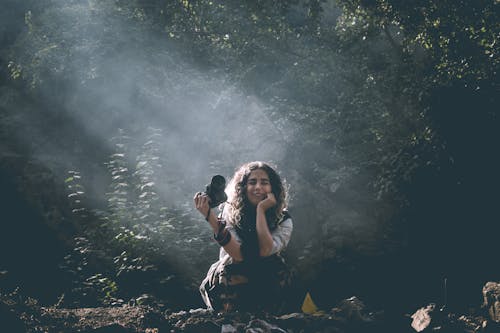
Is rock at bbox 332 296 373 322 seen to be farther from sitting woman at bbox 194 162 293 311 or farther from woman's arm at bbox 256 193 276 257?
woman's arm at bbox 256 193 276 257

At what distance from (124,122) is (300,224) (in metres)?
4.86

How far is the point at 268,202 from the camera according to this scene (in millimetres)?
3689

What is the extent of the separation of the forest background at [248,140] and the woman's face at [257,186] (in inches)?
79.3

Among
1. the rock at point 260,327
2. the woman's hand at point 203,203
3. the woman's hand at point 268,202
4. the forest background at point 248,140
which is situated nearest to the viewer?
the rock at point 260,327

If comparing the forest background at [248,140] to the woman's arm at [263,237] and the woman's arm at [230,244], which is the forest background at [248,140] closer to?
the woman's arm at [230,244]

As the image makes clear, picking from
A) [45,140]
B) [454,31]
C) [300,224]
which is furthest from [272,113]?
[45,140]

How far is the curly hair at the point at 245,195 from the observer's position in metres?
3.85

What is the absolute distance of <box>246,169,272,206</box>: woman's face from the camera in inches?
153

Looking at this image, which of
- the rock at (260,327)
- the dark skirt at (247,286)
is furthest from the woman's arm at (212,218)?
the rock at (260,327)

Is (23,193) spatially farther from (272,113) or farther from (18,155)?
(272,113)

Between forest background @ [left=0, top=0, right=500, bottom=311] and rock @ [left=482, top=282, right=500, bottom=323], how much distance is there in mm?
1570

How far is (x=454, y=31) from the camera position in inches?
214

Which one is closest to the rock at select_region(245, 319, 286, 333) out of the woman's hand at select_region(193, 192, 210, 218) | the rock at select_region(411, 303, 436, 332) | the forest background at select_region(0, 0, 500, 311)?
the woman's hand at select_region(193, 192, 210, 218)

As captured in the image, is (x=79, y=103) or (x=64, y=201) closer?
(x=64, y=201)
